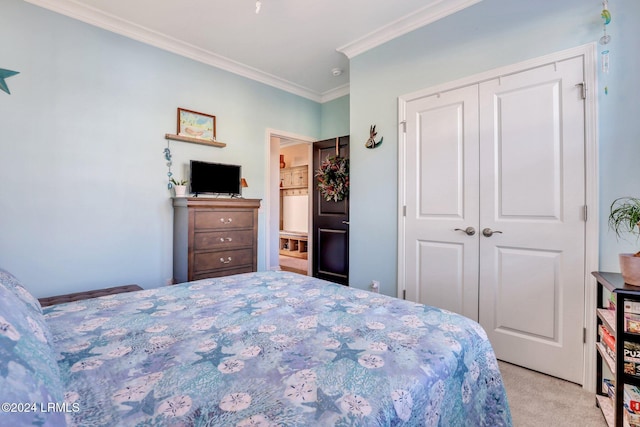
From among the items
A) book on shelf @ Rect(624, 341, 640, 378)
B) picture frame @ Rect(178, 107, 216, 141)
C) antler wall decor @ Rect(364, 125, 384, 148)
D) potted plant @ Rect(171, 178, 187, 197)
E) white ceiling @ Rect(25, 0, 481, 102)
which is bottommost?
book on shelf @ Rect(624, 341, 640, 378)

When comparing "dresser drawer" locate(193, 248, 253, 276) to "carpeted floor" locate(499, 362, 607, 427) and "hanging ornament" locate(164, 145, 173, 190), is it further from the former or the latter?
"carpeted floor" locate(499, 362, 607, 427)

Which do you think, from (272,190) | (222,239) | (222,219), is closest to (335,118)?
(272,190)

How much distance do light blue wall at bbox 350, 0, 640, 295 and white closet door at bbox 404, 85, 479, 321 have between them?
18cm

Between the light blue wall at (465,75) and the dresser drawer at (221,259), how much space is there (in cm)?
116

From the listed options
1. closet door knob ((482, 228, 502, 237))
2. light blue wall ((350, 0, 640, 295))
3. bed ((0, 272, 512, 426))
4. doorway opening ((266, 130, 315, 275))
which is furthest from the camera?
doorway opening ((266, 130, 315, 275))

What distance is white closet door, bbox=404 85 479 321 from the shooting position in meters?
2.42

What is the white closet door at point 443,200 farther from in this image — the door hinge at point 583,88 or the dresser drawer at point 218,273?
the dresser drawer at point 218,273

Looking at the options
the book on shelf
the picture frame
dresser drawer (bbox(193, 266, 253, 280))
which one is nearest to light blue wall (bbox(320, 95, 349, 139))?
the picture frame

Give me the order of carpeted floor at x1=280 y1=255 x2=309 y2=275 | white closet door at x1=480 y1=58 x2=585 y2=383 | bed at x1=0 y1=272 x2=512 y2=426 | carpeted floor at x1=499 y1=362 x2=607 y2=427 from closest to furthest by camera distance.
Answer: bed at x1=0 y1=272 x2=512 y2=426, carpeted floor at x1=499 y1=362 x2=607 y2=427, white closet door at x1=480 y1=58 x2=585 y2=383, carpeted floor at x1=280 y1=255 x2=309 y2=275

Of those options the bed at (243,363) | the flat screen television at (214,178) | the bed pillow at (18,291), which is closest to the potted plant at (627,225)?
the bed at (243,363)

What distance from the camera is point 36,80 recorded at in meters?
2.42

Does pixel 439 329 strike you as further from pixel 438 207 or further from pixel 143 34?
pixel 143 34

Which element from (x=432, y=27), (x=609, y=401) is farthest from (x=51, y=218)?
(x=609, y=401)

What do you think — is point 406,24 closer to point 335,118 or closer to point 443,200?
point 443,200
